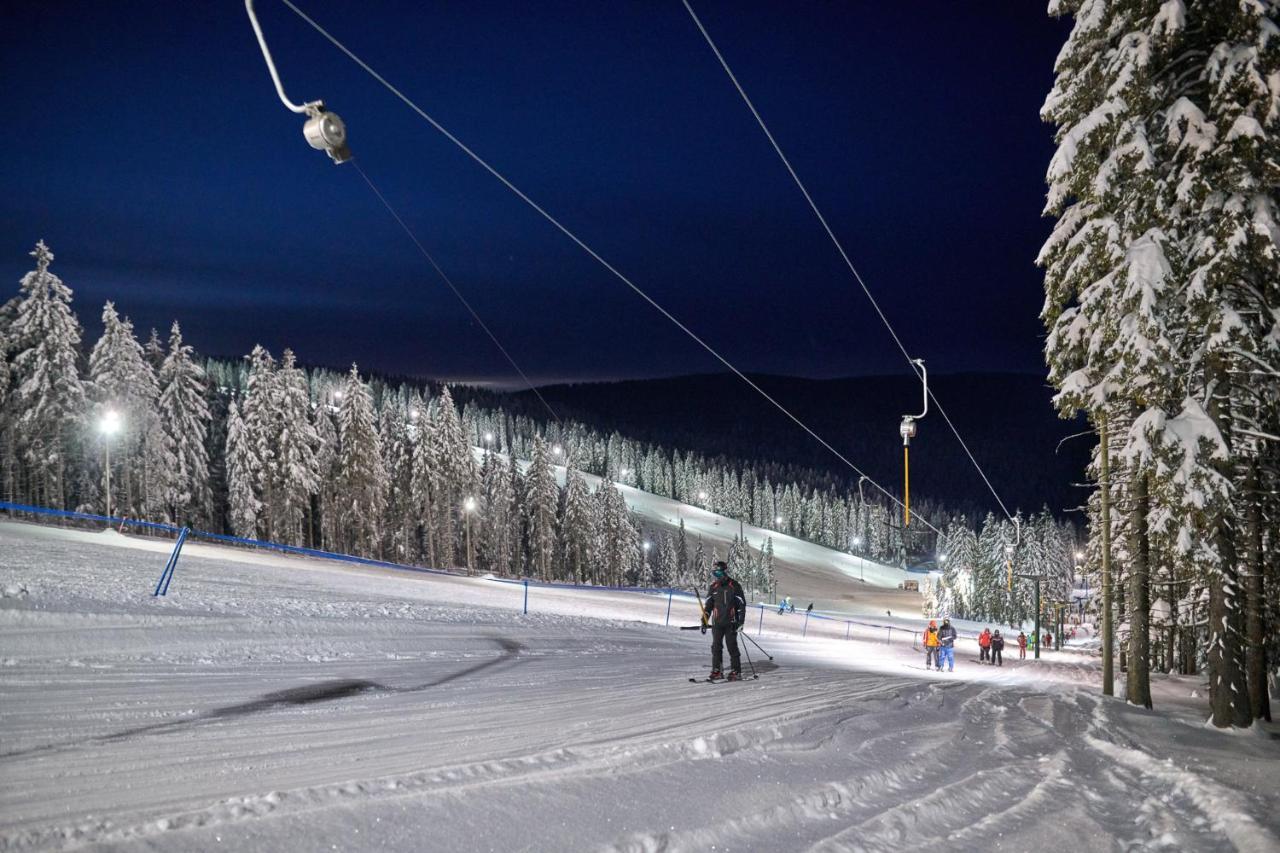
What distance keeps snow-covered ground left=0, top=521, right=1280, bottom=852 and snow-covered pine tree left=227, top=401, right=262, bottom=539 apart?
47.3 m

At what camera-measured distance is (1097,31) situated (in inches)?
543

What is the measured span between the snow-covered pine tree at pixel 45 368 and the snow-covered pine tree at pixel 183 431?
6844mm

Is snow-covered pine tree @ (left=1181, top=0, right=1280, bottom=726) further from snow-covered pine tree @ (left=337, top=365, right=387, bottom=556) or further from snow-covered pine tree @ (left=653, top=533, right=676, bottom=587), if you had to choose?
snow-covered pine tree @ (left=653, top=533, right=676, bottom=587)

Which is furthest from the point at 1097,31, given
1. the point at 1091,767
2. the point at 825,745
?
the point at 825,745

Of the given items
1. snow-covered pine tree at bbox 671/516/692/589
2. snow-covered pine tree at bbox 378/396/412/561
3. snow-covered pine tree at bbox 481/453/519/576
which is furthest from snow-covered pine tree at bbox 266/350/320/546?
snow-covered pine tree at bbox 671/516/692/589

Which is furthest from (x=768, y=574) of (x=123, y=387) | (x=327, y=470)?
(x=123, y=387)

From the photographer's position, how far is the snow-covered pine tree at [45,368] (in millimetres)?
46469

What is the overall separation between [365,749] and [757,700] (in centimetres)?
549

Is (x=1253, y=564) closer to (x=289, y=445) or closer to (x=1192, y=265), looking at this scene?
(x=1192, y=265)

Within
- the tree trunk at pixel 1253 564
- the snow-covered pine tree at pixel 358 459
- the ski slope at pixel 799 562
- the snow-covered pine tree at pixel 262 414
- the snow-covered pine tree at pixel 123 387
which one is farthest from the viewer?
the ski slope at pixel 799 562

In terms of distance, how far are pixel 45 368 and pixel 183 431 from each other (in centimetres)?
1142

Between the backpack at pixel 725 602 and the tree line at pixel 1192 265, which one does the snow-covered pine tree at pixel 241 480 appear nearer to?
the backpack at pixel 725 602

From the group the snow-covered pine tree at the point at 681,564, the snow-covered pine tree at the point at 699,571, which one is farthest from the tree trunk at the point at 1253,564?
the snow-covered pine tree at the point at 681,564

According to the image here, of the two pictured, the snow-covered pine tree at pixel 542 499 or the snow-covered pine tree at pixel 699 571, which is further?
the snow-covered pine tree at pixel 699 571
